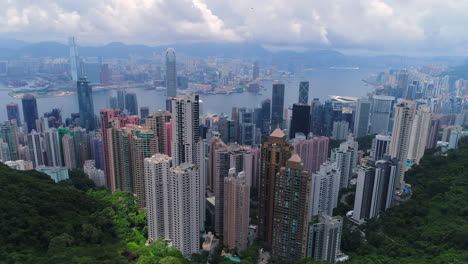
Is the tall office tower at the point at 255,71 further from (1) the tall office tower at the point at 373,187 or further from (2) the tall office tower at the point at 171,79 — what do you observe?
(1) the tall office tower at the point at 373,187

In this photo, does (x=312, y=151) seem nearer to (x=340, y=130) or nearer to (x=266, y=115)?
(x=340, y=130)

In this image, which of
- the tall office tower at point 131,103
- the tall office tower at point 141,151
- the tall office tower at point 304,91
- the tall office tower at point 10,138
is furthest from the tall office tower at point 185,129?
the tall office tower at point 131,103

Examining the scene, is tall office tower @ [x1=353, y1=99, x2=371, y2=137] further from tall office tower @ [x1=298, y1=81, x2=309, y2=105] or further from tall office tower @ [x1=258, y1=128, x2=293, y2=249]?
tall office tower @ [x1=258, y1=128, x2=293, y2=249]

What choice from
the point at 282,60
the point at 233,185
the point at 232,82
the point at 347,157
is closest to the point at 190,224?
the point at 233,185

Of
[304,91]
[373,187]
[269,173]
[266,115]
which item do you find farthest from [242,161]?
[304,91]

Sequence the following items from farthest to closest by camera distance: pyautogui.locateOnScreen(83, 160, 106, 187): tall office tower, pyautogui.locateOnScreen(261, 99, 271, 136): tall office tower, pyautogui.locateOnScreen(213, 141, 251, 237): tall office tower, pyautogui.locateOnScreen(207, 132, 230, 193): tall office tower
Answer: pyautogui.locateOnScreen(261, 99, 271, 136): tall office tower, pyautogui.locateOnScreen(83, 160, 106, 187): tall office tower, pyautogui.locateOnScreen(207, 132, 230, 193): tall office tower, pyautogui.locateOnScreen(213, 141, 251, 237): tall office tower

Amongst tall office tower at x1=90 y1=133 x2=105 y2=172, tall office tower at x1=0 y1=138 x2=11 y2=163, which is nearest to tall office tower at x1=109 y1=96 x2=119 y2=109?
tall office tower at x1=90 y1=133 x2=105 y2=172
